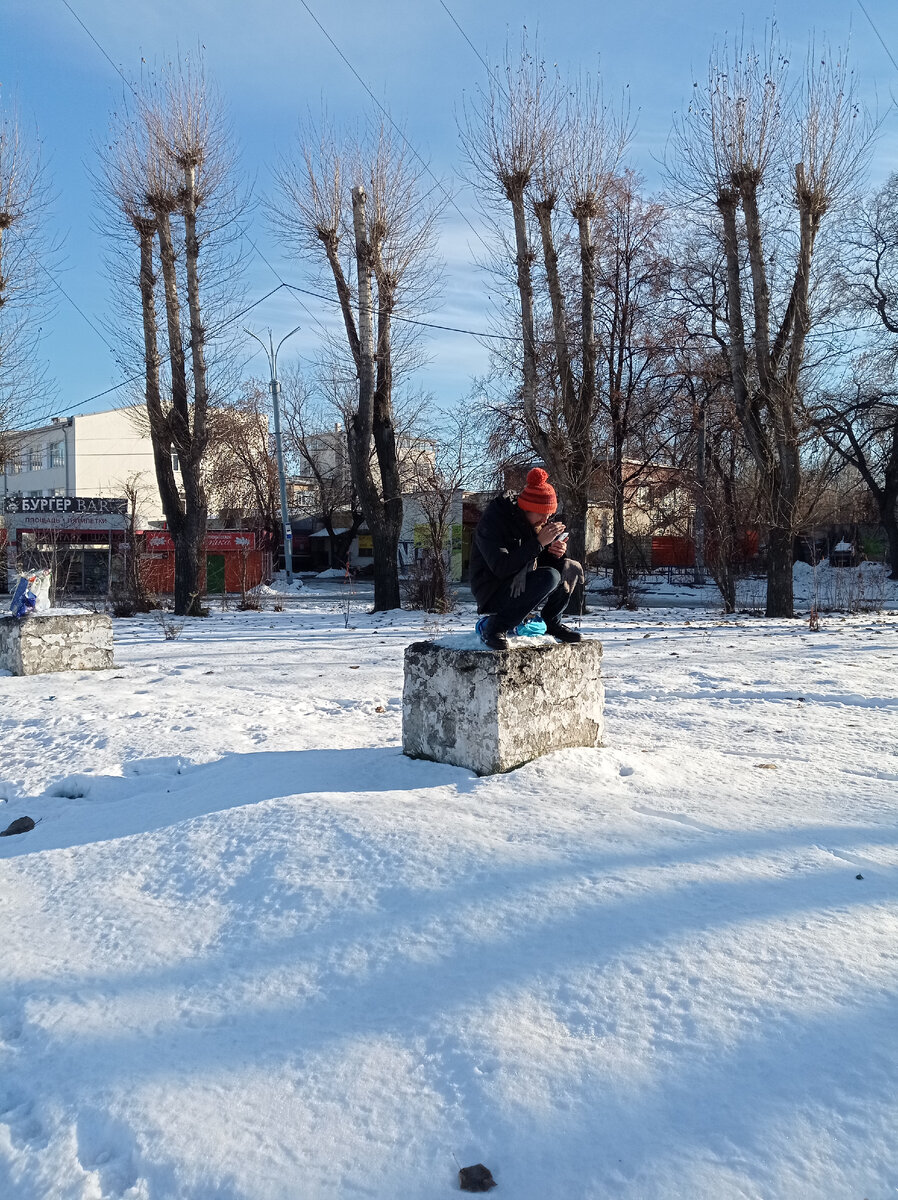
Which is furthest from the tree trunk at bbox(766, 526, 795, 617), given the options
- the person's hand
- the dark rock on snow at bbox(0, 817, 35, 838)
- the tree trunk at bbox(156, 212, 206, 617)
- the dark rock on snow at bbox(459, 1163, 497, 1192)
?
the dark rock on snow at bbox(459, 1163, 497, 1192)

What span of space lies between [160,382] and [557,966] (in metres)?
15.6

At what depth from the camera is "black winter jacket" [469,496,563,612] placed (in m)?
4.20

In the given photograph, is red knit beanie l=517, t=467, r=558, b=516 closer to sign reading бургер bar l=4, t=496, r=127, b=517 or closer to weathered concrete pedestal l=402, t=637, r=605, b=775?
weathered concrete pedestal l=402, t=637, r=605, b=775

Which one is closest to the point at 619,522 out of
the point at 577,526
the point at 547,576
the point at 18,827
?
the point at 577,526

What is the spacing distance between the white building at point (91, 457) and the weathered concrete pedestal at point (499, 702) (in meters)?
42.9

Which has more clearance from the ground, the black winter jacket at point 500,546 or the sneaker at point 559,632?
the black winter jacket at point 500,546

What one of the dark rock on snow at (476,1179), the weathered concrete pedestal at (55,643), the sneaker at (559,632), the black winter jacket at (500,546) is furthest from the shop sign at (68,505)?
the dark rock on snow at (476,1179)

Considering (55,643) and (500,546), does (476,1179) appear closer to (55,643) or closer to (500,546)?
(500,546)

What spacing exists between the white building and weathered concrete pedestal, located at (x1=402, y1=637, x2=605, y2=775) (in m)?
42.9

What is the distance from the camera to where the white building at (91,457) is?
149 feet

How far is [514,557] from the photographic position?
4.20 metres

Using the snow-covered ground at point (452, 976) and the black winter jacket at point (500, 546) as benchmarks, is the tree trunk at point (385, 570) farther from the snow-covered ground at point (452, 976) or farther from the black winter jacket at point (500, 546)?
the black winter jacket at point (500, 546)

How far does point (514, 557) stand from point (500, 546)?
88mm

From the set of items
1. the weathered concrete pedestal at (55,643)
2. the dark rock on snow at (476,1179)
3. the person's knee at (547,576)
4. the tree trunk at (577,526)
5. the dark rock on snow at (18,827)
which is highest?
the tree trunk at (577,526)
